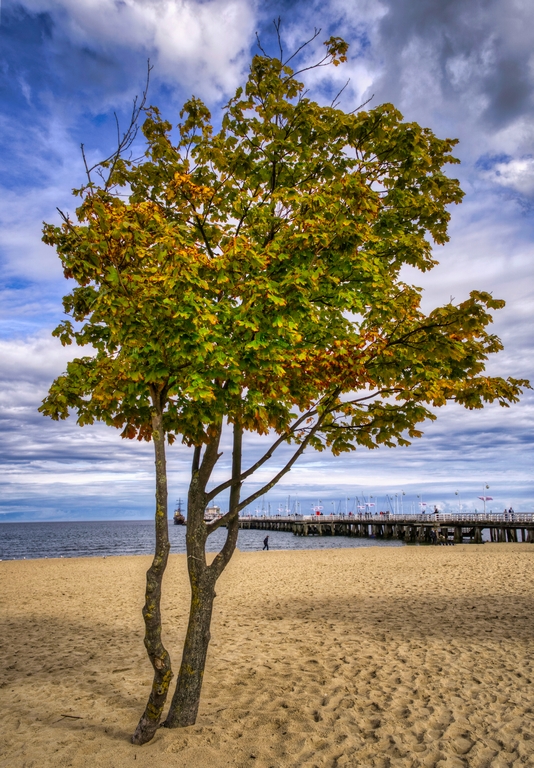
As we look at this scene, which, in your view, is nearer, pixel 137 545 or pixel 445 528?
pixel 445 528

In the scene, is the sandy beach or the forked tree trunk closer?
the sandy beach

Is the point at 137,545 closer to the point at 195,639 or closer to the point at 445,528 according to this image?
the point at 445,528

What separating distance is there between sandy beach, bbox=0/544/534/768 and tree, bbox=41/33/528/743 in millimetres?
917

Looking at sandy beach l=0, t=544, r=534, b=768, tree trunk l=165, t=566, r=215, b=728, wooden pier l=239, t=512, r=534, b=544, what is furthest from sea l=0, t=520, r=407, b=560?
tree trunk l=165, t=566, r=215, b=728

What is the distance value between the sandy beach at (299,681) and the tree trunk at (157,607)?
25 cm

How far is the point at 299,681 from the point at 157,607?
3.52 metres

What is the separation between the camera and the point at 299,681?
294 inches

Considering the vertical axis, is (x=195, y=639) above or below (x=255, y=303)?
below

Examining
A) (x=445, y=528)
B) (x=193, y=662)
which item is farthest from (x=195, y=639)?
(x=445, y=528)

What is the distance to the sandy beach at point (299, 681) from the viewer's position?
527 centimetres

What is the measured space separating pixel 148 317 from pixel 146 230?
3.98ft

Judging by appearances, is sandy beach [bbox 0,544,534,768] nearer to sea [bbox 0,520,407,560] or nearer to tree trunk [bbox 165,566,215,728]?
tree trunk [bbox 165,566,215,728]

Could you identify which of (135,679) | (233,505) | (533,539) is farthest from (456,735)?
(533,539)

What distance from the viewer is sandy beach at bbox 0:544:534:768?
5.27 meters
